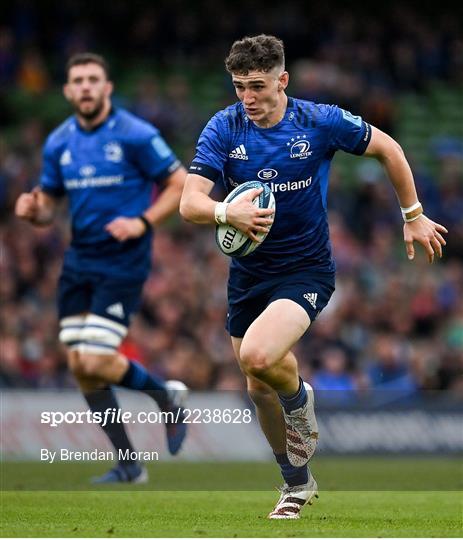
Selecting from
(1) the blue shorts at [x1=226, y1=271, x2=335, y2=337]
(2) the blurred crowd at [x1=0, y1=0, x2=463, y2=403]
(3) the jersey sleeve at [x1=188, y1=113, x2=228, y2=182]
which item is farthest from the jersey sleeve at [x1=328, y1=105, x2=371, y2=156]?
(2) the blurred crowd at [x1=0, y1=0, x2=463, y2=403]

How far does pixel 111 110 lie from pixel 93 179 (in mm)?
641

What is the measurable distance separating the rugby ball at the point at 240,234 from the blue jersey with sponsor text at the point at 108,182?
3.12 meters

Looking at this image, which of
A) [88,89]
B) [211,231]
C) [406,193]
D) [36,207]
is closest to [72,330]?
[36,207]

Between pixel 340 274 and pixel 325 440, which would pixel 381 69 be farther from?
pixel 325 440

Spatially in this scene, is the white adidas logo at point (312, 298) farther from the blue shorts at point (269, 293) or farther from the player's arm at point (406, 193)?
the player's arm at point (406, 193)

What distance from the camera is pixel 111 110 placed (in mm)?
10961

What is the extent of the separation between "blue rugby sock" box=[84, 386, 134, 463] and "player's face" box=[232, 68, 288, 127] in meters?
3.31

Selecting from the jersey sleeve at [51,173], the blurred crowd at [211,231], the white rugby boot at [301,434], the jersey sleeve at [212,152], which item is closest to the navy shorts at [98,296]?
the jersey sleeve at [51,173]

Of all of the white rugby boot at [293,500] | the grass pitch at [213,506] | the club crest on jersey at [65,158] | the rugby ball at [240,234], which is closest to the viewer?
the grass pitch at [213,506]

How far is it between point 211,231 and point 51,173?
24.8ft

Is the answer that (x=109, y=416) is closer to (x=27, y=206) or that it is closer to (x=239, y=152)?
(x=27, y=206)

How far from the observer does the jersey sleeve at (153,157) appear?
1070 centimetres

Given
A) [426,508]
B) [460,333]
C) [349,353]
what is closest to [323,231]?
[426,508]

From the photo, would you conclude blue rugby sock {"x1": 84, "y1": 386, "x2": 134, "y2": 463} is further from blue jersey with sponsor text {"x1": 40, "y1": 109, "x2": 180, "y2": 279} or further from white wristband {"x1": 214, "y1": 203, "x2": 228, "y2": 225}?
white wristband {"x1": 214, "y1": 203, "x2": 228, "y2": 225}
